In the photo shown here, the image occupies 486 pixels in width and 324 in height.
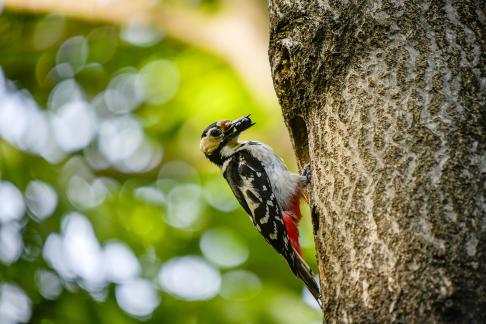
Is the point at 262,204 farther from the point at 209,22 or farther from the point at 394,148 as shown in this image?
the point at 209,22

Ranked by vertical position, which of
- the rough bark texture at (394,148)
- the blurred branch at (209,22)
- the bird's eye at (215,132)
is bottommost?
the rough bark texture at (394,148)

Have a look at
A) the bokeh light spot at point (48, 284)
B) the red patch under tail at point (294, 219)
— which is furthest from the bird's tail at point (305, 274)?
the bokeh light spot at point (48, 284)

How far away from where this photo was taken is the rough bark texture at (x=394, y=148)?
2.36 metres

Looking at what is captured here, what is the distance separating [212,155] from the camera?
18.0 ft

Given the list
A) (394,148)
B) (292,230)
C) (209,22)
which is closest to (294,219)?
(292,230)

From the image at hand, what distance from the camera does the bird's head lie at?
17.1ft

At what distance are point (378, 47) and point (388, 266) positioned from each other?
1.05 m

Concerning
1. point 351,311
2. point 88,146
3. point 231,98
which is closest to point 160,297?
point 88,146

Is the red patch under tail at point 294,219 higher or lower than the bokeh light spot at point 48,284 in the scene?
lower

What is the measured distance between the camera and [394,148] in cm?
269

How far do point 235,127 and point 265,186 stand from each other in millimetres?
585

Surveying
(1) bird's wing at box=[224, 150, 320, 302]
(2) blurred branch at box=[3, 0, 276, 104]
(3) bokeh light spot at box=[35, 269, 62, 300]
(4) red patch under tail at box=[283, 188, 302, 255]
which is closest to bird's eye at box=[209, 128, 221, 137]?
(1) bird's wing at box=[224, 150, 320, 302]

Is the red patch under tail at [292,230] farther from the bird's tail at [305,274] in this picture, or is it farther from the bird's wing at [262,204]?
the bird's tail at [305,274]

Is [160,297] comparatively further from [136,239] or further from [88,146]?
[88,146]
